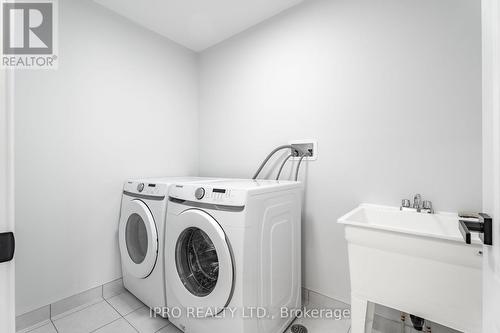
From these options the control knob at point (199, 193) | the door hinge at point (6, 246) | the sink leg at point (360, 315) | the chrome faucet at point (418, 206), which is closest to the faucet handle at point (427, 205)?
the chrome faucet at point (418, 206)

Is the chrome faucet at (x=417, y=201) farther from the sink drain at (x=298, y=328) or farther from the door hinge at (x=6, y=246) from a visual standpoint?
the door hinge at (x=6, y=246)

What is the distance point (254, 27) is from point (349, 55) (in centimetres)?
94

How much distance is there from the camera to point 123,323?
1376mm

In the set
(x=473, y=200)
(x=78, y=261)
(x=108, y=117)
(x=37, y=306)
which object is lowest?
(x=37, y=306)

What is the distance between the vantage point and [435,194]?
1141 mm

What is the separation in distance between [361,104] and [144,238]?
179 centimetres

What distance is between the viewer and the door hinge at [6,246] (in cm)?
41

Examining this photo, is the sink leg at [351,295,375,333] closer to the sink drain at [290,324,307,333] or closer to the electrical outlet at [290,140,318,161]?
the sink drain at [290,324,307,333]

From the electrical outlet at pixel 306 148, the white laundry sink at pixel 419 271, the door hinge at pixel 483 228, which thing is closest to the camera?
the door hinge at pixel 483 228

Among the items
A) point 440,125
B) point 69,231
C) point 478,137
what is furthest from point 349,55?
point 69,231

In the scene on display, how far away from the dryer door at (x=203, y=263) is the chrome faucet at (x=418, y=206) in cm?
100

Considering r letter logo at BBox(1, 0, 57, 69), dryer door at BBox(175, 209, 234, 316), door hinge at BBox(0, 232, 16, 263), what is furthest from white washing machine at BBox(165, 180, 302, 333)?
r letter logo at BBox(1, 0, 57, 69)

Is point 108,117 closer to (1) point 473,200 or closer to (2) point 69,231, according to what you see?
(2) point 69,231

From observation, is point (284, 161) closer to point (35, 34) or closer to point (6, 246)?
point (6, 246)
